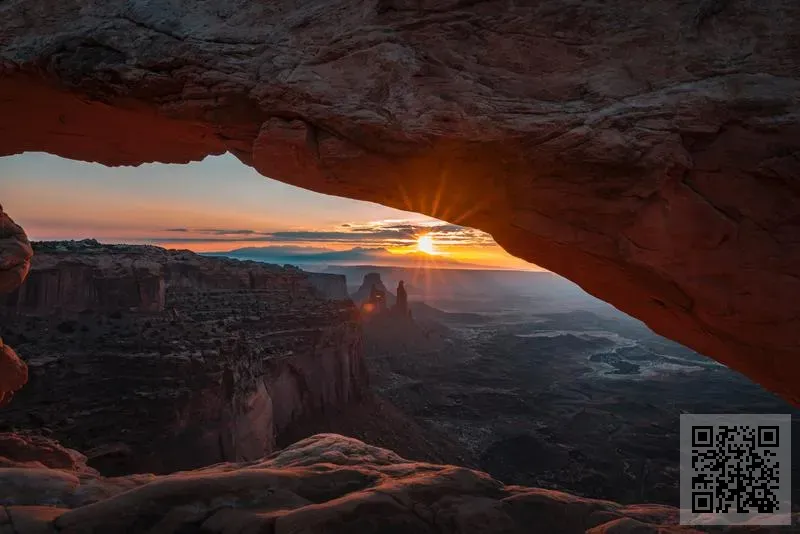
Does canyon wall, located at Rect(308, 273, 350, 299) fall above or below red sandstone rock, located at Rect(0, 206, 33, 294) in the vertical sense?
below

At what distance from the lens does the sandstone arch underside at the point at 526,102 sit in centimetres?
631

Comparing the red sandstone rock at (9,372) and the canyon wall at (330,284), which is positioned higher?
the red sandstone rock at (9,372)

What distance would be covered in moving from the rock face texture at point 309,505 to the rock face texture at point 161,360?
18.4 meters

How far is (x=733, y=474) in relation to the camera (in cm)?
699

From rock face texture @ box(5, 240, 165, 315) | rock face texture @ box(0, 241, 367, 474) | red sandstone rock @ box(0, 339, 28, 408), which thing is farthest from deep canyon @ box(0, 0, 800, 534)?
rock face texture @ box(5, 240, 165, 315)

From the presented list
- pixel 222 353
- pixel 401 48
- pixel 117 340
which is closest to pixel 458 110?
pixel 401 48

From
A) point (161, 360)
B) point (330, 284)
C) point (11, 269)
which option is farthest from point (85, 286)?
point (330, 284)

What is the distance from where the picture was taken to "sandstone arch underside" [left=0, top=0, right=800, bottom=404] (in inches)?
249

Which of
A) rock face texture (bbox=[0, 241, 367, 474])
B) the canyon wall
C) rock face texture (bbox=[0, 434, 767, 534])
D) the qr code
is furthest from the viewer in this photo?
the canyon wall

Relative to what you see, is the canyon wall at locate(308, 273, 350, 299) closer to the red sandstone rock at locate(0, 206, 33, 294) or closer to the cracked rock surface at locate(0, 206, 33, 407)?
the cracked rock surface at locate(0, 206, 33, 407)

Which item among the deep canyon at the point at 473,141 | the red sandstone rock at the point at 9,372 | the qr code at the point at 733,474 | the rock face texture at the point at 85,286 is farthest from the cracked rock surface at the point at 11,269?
A: the rock face texture at the point at 85,286

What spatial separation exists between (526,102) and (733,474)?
6.81m

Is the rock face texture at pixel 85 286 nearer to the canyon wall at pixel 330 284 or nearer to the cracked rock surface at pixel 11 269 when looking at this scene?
the cracked rock surface at pixel 11 269

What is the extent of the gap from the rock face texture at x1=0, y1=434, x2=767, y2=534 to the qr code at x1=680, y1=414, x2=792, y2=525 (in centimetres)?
50
